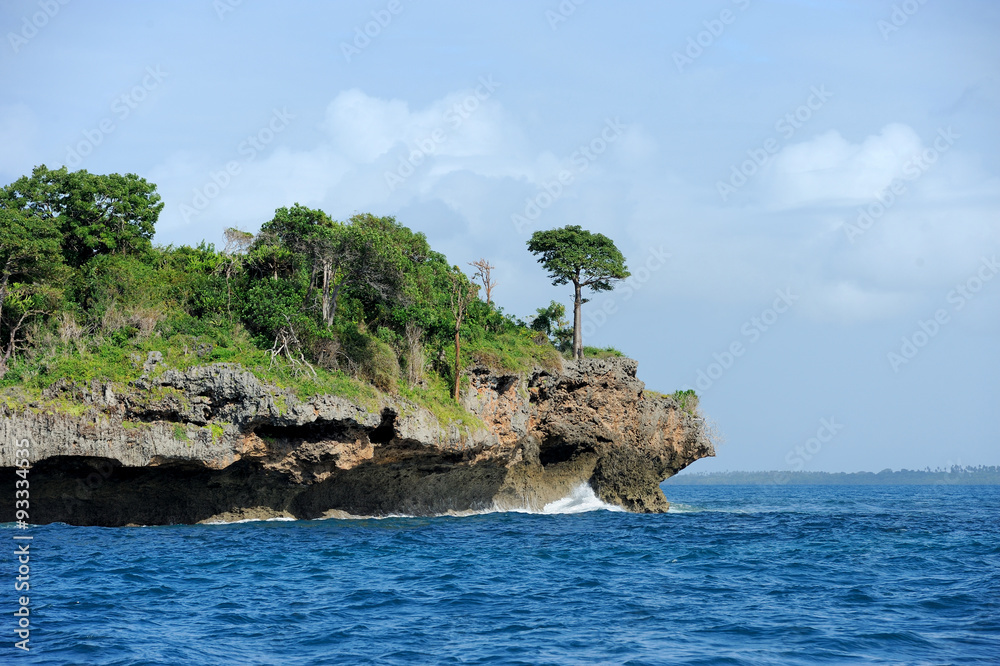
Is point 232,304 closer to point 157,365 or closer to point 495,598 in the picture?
point 157,365

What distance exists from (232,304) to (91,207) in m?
6.69

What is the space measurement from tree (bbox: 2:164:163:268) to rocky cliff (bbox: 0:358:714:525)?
9.20 metres

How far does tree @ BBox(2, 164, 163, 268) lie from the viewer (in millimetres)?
29953

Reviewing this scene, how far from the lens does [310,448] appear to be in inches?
1045

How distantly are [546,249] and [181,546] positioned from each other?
830 inches

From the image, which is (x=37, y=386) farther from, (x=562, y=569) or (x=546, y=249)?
(x=546, y=249)

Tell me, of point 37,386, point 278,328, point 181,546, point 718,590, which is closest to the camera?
point 718,590

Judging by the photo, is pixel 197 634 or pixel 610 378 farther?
pixel 610 378

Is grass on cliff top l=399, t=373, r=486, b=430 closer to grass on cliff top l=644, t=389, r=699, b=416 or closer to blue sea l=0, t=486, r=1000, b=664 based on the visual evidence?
blue sea l=0, t=486, r=1000, b=664

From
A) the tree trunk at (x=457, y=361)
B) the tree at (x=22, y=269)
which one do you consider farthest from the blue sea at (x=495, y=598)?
the tree at (x=22, y=269)

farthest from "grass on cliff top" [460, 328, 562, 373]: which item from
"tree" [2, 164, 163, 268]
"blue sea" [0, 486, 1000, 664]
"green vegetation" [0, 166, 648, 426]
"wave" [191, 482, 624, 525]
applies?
"tree" [2, 164, 163, 268]

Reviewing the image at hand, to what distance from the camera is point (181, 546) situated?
2030cm

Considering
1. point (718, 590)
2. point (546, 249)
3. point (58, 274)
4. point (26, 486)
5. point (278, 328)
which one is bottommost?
point (718, 590)

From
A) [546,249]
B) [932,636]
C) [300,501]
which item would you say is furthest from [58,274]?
[932,636]
